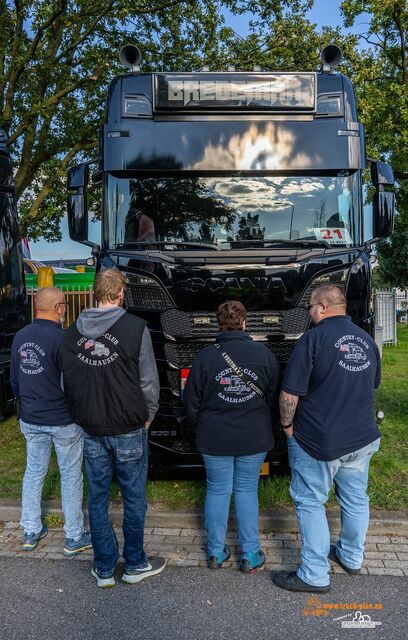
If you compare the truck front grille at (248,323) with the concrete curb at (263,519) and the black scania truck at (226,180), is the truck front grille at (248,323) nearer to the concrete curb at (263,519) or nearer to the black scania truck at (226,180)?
the black scania truck at (226,180)

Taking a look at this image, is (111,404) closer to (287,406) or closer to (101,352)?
(101,352)

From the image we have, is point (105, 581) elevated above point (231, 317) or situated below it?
below

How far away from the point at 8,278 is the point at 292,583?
16.2 feet

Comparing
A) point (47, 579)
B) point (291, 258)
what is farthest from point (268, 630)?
point (291, 258)

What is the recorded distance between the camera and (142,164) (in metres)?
4.73

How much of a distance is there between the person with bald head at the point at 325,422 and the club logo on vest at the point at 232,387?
240 mm

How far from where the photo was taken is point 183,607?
331cm

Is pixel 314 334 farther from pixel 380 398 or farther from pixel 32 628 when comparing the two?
pixel 380 398

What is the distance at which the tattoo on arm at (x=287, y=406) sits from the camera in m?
3.44

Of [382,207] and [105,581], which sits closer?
[105,581]

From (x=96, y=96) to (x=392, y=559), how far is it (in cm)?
1240

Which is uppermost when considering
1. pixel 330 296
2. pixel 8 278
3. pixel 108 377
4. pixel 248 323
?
pixel 8 278

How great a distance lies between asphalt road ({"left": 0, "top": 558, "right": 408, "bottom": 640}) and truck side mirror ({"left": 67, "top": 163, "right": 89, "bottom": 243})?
2690mm

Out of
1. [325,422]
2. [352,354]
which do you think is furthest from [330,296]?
[325,422]
